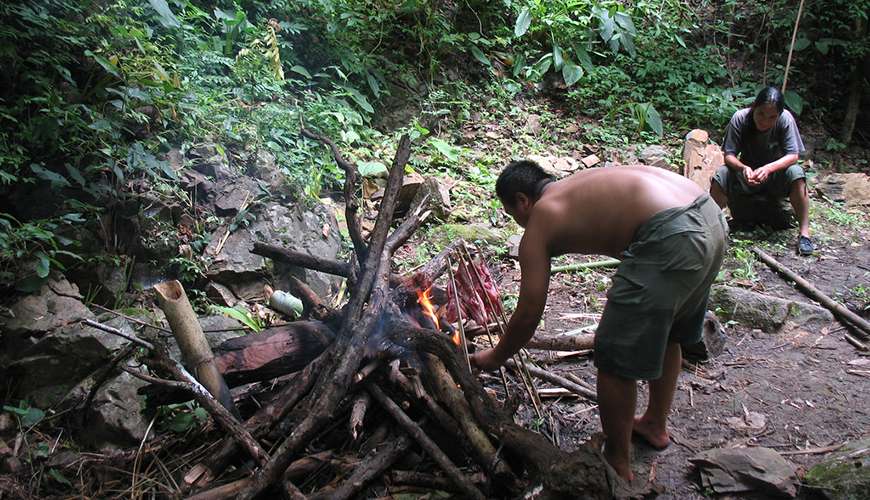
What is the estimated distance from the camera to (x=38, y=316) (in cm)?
345

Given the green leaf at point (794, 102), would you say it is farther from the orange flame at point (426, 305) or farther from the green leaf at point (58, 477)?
the green leaf at point (58, 477)

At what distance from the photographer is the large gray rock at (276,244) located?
182 inches

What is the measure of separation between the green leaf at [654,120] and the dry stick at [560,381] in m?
6.69

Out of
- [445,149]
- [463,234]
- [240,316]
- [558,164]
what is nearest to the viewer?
[240,316]

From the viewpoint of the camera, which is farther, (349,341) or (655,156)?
(655,156)

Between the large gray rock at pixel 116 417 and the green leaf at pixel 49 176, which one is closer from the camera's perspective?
the large gray rock at pixel 116 417

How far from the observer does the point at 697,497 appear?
2719 millimetres

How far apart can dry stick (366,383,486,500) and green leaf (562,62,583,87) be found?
8.22m

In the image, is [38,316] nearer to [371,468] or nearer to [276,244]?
[276,244]

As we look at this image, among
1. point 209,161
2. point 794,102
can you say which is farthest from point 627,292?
point 794,102

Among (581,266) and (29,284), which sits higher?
(29,284)

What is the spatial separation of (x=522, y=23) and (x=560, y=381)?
313 inches

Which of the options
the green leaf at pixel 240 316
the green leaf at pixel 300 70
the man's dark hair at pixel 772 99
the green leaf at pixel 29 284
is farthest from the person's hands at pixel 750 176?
the green leaf at pixel 29 284

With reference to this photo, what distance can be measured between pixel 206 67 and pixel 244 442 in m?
5.08
